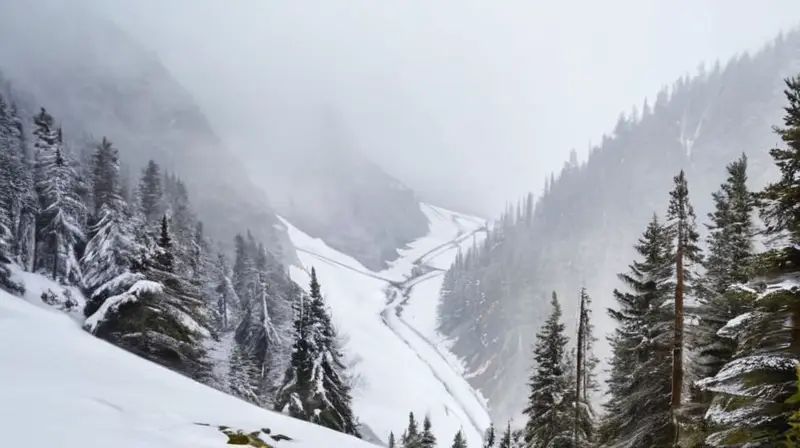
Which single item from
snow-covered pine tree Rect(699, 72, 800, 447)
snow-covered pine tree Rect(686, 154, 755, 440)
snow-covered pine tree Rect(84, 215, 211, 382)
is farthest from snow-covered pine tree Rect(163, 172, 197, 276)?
snow-covered pine tree Rect(699, 72, 800, 447)

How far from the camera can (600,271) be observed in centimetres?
14588

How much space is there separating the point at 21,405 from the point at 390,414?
60214mm

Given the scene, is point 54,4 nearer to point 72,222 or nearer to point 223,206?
point 223,206

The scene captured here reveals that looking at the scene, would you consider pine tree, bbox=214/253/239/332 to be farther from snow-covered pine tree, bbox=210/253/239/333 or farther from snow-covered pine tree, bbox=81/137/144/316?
snow-covered pine tree, bbox=81/137/144/316

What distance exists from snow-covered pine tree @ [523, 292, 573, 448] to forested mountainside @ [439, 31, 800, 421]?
89.8m

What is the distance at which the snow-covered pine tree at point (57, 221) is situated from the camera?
34.9 metres

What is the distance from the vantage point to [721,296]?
15414mm

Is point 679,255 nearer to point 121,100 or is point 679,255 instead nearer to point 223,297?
point 223,297

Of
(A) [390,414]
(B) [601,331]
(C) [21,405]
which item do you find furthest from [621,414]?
(B) [601,331]

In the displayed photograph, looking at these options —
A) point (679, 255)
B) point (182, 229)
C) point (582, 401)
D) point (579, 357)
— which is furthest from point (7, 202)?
point (679, 255)

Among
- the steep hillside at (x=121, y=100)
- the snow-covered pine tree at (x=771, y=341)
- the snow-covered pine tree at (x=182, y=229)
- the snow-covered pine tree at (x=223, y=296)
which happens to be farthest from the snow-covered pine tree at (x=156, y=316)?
the steep hillside at (x=121, y=100)

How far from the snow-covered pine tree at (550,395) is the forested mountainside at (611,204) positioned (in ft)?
295

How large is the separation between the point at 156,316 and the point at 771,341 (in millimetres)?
21946

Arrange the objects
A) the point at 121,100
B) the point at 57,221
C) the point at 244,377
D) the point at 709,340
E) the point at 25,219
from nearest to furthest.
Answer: the point at 709,340, the point at 57,221, the point at 244,377, the point at 25,219, the point at 121,100
